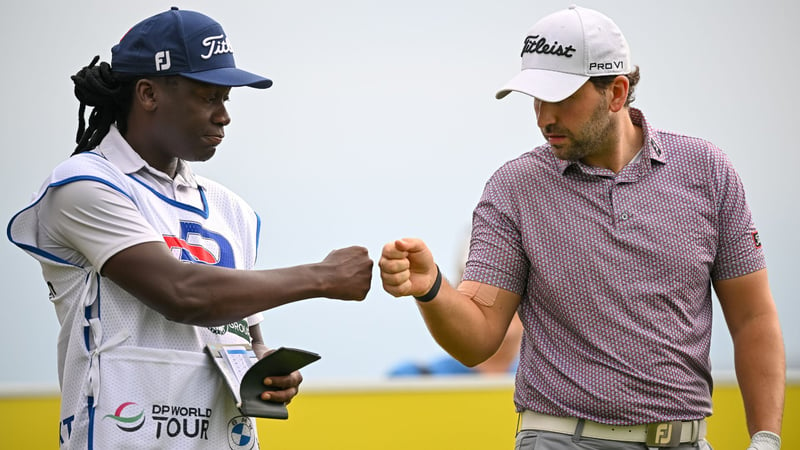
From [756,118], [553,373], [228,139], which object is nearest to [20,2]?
[228,139]

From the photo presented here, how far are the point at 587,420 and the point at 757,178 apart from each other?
260 centimetres

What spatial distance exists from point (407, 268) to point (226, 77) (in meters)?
0.56

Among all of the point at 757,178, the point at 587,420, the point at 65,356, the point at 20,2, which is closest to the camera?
the point at 65,356

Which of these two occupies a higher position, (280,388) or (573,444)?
(280,388)

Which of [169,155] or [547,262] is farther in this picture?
[547,262]

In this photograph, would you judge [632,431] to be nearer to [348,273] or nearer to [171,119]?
[348,273]

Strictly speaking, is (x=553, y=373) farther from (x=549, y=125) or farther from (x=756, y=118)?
(x=756, y=118)

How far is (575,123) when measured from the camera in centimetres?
246

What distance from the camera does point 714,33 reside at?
4.66m

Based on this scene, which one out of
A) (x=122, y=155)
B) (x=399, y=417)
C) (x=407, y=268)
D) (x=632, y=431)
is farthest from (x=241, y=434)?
(x=399, y=417)

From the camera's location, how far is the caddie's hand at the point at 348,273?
2.20 metres

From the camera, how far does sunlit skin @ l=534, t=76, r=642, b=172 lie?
2.46 m

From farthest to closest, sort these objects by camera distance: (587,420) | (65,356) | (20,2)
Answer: (20,2)
(587,420)
(65,356)

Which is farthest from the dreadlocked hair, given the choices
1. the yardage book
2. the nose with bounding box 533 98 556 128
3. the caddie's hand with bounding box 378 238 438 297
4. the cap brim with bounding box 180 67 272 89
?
the nose with bounding box 533 98 556 128
